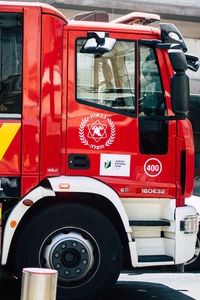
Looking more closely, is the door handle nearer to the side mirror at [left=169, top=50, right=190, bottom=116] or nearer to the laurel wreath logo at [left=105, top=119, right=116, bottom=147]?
the laurel wreath logo at [left=105, top=119, right=116, bottom=147]

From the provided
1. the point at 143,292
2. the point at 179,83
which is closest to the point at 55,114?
the point at 179,83

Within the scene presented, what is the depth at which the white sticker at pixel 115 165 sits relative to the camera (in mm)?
7434

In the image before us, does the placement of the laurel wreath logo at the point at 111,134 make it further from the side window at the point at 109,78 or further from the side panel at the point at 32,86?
the side panel at the point at 32,86

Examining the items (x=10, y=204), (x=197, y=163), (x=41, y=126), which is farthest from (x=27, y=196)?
(x=197, y=163)

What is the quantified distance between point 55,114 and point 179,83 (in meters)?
1.32

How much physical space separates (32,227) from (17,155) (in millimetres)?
756

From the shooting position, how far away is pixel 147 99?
7.62 meters

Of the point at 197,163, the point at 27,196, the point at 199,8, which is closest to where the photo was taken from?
the point at 27,196

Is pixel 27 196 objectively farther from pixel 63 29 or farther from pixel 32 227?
pixel 63 29

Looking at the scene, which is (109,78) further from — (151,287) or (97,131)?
(151,287)

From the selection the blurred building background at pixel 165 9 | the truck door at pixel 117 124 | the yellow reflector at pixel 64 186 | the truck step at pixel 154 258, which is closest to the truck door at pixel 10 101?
the yellow reflector at pixel 64 186

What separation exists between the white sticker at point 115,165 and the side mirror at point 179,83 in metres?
0.76

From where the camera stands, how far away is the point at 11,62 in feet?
24.0

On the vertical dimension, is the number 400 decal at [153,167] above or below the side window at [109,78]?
below
